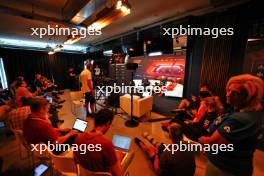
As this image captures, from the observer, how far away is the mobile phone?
1.92 metres

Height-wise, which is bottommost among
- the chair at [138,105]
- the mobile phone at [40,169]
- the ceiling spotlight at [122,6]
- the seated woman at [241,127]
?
the mobile phone at [40,169]

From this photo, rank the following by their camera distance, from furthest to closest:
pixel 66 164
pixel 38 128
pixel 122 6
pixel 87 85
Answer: pixel 87 85 < pixel 122 6 < pixel 38 128 < pixel 66 164

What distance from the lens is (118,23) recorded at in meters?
3.95

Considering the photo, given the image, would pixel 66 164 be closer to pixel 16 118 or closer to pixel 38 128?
pixel 38 128

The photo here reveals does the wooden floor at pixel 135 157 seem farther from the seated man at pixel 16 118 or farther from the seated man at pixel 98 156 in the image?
the seated man at pixel 98 156

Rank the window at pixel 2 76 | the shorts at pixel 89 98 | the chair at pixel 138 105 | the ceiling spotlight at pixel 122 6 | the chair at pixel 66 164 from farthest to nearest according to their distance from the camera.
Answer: the window at pixel 2 76
the shorts at pixel 89 98
the chair at pixel 138 105
the ceiling spotlight at pixel 122 6
the chair at pixel 66 164

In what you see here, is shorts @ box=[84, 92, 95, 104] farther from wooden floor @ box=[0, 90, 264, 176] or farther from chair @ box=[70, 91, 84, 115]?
wooden floor @ box=[0, 90, 264, 176]

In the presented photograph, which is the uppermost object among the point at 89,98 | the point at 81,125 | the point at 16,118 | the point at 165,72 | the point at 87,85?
the point at 165,72

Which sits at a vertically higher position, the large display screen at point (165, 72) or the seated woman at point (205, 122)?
the large display screen at point (165, 72)

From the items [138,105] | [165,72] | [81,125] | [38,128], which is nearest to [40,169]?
[81,125]

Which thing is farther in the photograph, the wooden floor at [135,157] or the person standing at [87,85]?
the person standing at [87,85]

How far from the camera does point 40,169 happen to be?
2.00 metres

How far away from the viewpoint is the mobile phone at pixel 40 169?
1.92m

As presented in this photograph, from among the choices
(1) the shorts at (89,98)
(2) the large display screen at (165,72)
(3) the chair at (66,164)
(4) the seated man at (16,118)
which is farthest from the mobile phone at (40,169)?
(2) the large display screen at (165,72)
